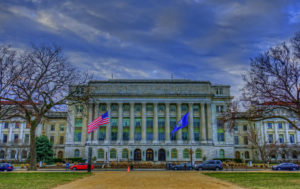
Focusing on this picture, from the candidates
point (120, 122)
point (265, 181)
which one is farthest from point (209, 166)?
point (120, 122)

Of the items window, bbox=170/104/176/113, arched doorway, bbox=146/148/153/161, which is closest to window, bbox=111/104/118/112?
arched doorway, bbox=146/148/153/161

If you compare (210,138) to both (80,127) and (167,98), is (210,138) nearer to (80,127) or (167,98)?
(167,98)

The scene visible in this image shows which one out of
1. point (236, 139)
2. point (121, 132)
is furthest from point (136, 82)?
point (236, 139)

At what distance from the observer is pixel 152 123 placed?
70688 mm

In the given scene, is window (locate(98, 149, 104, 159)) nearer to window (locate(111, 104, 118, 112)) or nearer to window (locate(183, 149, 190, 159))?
window (locate(111, 104, 118, 112))

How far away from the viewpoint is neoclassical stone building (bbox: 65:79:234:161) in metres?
67.1

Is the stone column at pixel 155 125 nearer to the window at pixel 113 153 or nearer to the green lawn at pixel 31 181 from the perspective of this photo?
the window at pixel 113 153

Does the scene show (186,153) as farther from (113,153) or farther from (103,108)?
(103,108)

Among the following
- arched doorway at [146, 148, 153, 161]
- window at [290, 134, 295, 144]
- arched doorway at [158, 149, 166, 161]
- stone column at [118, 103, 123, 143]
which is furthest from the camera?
window at [290, 134, 295, 144]

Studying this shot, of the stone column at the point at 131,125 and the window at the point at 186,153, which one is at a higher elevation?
the stone column at the point at 131,125

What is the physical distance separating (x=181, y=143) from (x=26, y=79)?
147ft

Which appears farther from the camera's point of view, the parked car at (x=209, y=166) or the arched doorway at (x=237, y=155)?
the arched doorway at (x=237, y=155)

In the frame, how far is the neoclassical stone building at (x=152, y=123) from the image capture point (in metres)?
67.1

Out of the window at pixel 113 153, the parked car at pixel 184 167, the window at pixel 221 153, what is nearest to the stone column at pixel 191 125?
the window at pixel 221 153
